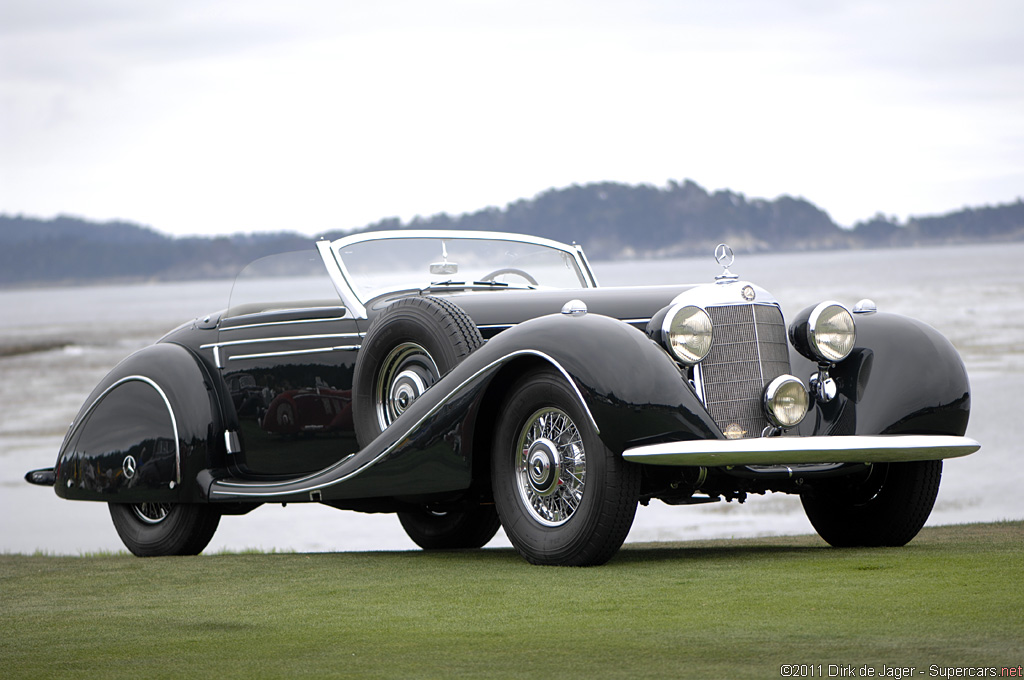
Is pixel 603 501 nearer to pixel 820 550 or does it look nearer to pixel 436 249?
pixel 820 550

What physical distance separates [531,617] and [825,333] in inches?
105

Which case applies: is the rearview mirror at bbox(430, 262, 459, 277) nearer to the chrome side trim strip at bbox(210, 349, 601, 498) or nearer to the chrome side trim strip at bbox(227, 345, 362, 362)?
the chrome side trim strip at bbox(227, 345, 362, 362)

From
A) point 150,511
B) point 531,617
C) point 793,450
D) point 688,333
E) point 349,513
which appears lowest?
point 349,513

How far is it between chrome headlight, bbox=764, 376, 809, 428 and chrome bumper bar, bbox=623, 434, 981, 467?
53cm

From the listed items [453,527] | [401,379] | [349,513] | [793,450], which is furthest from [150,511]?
[349,513]

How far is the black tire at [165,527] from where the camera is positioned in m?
7.93

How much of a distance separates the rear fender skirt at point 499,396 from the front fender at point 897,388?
1123 millimetres

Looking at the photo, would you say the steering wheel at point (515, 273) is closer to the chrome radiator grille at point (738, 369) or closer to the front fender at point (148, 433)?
the front fender at point (148, 433)

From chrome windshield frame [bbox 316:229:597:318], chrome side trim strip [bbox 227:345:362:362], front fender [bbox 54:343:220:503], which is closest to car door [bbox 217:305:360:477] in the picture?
chrome side trim strip [bbox 227:345:362:362]

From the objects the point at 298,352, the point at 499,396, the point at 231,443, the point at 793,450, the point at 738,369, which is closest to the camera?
the point at 793,450

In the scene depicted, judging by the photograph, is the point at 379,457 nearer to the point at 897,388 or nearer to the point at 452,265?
the point at 452,265

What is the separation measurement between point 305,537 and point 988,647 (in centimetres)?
1084

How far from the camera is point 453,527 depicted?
8547 mm

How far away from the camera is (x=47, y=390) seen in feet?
114
